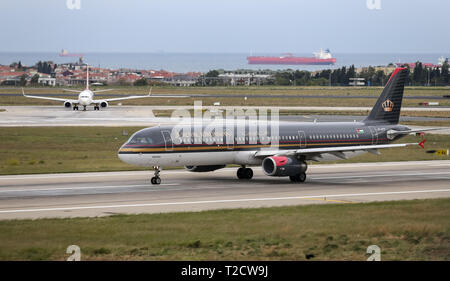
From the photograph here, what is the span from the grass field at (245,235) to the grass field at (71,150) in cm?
2094

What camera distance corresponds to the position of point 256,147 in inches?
1677

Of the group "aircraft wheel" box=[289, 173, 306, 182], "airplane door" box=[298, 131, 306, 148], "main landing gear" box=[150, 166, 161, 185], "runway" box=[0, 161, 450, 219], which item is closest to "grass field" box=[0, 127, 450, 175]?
"runway" box=[0, 161, 450, 219]

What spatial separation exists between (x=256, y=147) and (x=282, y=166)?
→ 294cm

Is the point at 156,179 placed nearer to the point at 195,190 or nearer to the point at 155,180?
the point at 155,180

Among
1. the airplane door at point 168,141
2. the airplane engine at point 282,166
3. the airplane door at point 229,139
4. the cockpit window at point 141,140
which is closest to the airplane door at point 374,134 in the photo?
the airplane engine at point 282,166

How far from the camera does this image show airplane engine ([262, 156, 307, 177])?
40.2 metres

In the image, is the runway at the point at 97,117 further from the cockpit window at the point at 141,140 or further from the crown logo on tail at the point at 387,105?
the cockpit window at the point at 141,140

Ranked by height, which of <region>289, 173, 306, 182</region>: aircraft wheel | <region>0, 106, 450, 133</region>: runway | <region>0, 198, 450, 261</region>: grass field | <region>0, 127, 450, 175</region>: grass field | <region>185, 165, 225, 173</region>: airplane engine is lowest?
<region>0, 127, 450, 175</region>: grass field

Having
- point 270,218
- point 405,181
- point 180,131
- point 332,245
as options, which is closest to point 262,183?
point 180,131

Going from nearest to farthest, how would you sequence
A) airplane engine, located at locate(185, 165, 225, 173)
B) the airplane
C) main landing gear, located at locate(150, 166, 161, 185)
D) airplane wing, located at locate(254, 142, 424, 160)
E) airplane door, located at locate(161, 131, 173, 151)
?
the airplane < airplane door, located at locate(161, 131, 173, 151) < main landing gear, located at locate(150, 166, 161, 185) < airplane wing, located at locate(254, 142, 424, 160) < airplane engine, located at locate(185, 165, 225, 173)

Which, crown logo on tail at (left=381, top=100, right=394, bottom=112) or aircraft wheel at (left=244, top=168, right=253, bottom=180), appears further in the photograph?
crown logo on tail at (left=381, top=100, right=394, bottom=112)

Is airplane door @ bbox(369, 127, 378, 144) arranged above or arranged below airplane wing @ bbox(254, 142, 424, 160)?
above

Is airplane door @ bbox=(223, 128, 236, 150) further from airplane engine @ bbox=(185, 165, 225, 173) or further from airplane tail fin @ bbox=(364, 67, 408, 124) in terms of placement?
airplane tail fin @ bbox=(364, 67, 408, 124)

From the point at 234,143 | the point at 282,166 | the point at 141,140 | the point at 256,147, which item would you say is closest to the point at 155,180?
the point at 141,140
